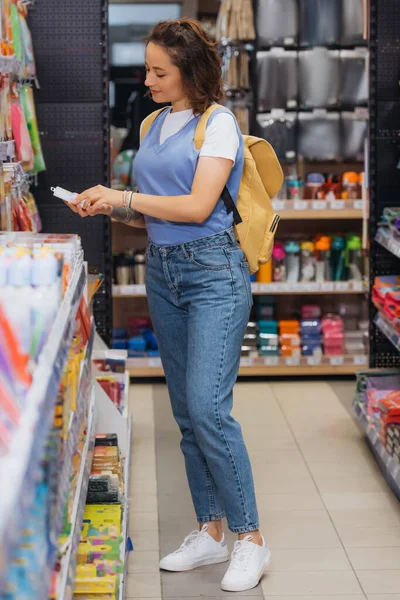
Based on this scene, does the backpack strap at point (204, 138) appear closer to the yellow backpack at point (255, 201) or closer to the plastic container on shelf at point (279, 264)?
the yellow backpack at point (255, 201)

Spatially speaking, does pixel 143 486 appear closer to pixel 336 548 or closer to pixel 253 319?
pixel 336 548

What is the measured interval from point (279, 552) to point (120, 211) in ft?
4.55

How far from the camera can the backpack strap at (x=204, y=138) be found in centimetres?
303

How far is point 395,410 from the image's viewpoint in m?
4.33

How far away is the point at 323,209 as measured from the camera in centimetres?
621

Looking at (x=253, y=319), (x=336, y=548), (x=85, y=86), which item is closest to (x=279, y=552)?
(x=336, y=548)

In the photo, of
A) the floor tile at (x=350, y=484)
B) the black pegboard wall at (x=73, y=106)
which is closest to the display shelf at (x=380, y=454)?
the floor tile at (x=350, y=484)

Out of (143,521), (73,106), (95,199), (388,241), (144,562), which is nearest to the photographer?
(95,199)

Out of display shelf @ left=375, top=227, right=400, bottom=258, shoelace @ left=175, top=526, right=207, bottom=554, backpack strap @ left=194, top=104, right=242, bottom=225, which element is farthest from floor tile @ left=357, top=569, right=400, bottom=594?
display shelf @ left=375, top=227, right=400, bottom=258

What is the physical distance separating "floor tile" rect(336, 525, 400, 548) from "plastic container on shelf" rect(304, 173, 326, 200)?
2938 millimetres

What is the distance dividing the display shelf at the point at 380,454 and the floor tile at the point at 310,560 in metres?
0.56

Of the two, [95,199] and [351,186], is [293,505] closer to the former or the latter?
[95,199]

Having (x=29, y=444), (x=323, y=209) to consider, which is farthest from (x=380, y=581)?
(x=323, y=209)

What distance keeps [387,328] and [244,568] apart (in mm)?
1954
